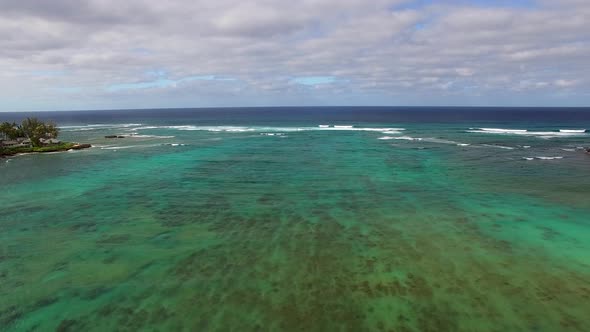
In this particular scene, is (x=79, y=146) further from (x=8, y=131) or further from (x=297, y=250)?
(x=297, y=250)

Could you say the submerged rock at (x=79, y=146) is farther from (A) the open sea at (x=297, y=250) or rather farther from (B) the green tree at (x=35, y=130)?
(A) the open sea at (x=297, y=250)

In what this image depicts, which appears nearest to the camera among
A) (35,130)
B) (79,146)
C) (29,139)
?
(35,130)

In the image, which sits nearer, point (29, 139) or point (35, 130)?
point (35, 130)

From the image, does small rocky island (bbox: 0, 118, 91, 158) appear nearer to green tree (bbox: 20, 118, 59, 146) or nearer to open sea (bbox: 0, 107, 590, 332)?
green tree (bbox: 20, 118, 59, 146)

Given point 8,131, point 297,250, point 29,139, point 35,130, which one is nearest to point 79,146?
point 35,130

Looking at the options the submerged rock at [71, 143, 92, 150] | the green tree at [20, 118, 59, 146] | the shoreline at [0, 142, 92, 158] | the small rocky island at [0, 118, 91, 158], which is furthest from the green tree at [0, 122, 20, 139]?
the submerged rock at [71, 143, 92, 150]

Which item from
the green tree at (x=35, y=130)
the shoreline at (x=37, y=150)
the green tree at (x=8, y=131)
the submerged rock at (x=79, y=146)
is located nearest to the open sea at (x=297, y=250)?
the shoreline at (x=37, y=150)
